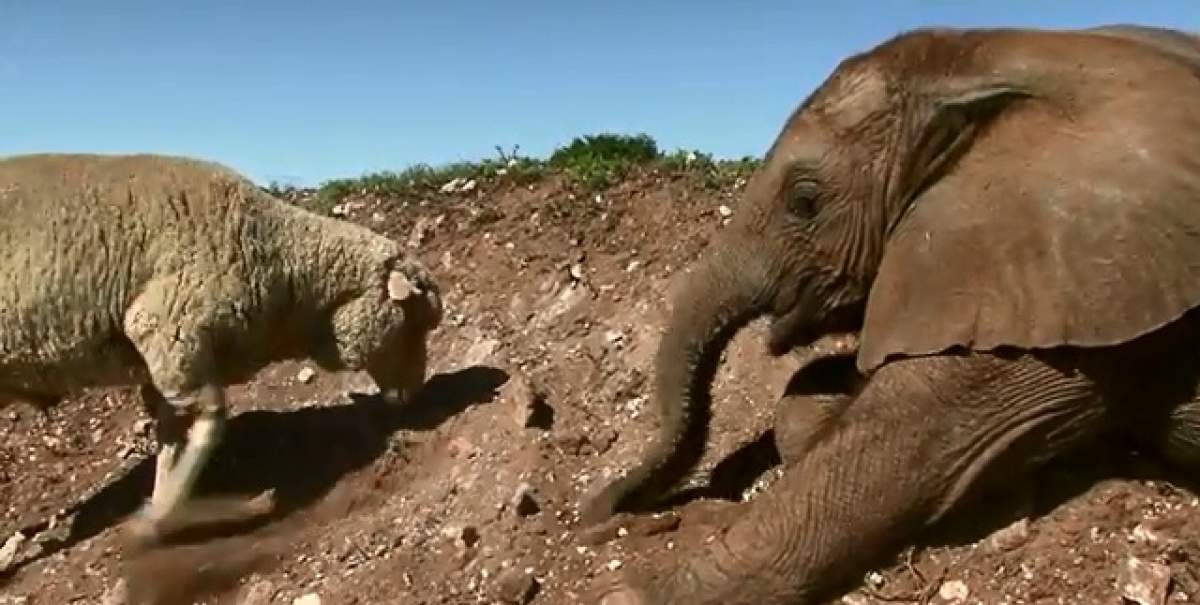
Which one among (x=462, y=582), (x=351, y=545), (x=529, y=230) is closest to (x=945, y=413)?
(x=462, y=582)

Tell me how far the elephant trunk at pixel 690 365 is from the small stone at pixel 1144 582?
159 cm

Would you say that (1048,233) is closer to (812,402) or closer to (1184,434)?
(1184,434)

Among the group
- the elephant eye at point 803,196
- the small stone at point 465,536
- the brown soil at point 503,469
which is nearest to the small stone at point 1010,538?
the brown soil at point 503,469

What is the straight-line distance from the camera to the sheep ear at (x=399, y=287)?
7711 mm

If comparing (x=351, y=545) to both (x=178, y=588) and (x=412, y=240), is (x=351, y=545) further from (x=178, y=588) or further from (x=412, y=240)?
(x=412, y=240)

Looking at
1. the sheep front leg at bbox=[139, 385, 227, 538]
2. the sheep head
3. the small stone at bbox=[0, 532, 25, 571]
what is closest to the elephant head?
the sheep head

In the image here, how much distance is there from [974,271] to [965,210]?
0.23 m

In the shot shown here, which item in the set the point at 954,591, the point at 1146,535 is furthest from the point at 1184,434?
the point at 954,591

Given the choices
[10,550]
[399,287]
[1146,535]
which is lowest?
[10,550]

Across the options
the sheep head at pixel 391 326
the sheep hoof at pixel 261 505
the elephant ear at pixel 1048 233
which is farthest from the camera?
the sheep head at pixel 391 326

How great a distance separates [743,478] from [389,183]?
15.2 feet

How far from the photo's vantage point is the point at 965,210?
204 inches

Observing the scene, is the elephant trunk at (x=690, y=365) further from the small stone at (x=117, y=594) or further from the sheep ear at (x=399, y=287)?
the small stone at (x=117, y=594)

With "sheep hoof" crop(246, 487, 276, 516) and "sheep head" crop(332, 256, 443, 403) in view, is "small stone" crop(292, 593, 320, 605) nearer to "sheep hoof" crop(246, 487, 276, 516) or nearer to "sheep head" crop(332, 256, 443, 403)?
"sheep hoof" crop(246, 487, 276, 516)
